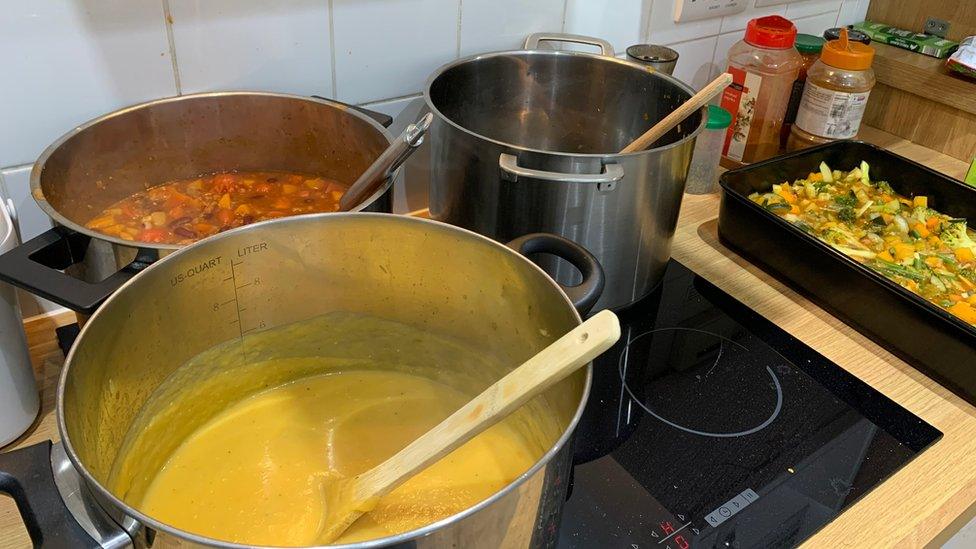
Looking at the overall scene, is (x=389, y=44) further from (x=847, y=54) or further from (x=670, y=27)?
(x=847, y=54)

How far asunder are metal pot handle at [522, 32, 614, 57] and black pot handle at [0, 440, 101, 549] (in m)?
0.75

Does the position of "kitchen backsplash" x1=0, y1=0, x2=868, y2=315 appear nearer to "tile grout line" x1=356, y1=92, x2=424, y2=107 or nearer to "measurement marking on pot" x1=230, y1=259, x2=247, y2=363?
"tile grout line" x1=356, y1=92, x2=424, y2=107

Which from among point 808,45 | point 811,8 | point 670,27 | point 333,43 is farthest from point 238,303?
point 811,8

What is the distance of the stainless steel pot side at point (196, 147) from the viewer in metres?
0.73

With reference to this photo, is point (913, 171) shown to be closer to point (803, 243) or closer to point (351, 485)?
point (803, 243)

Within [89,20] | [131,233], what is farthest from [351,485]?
[89,20]

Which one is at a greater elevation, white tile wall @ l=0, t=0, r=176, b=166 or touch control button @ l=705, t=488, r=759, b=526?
white tile wall @ l=0, t=0, r=176, b=166

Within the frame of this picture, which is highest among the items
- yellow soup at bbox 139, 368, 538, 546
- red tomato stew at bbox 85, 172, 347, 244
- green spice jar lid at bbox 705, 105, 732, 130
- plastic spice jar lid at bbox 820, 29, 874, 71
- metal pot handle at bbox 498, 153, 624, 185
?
plastic spice jar lid at bbox 820, 29, 874, 71

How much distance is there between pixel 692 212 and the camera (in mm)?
1126

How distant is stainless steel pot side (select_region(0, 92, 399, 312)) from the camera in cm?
73

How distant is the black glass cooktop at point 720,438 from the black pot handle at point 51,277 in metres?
0.41

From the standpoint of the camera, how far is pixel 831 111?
3.66 ft

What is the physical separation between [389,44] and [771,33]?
56 cm

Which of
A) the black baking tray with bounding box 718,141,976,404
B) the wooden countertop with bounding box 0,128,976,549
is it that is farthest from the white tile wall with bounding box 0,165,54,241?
the black baking tray with bounding box 718,141,976,404
